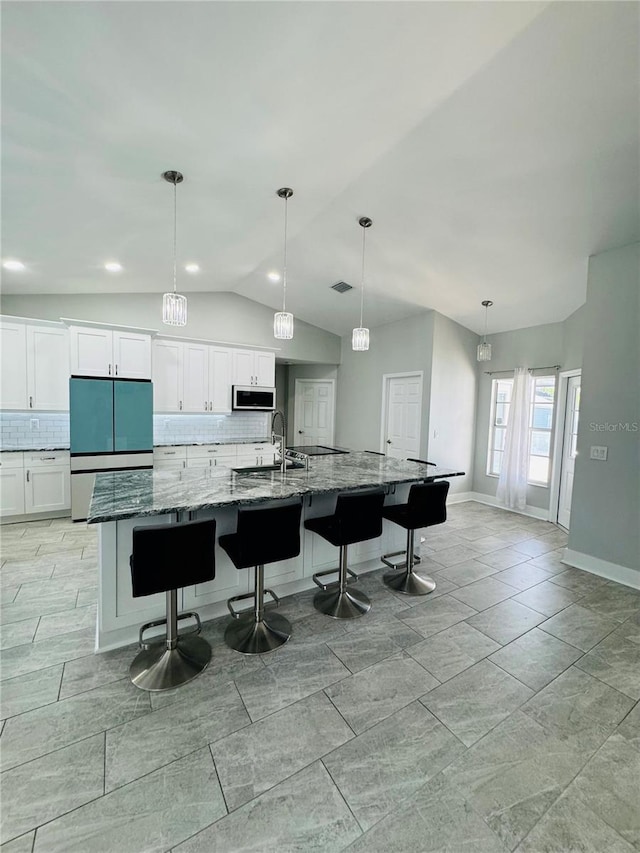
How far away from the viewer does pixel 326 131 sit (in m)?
2.28

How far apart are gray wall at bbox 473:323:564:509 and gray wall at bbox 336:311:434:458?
123 cm

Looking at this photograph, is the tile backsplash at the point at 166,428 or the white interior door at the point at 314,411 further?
the white interior door at the point at 314,411

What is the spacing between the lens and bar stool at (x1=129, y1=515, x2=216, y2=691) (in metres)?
1.77

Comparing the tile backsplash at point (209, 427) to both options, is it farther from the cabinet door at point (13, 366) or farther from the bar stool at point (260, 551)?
the bar stool at point (260, 551)

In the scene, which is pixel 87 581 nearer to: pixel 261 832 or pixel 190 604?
pixel 190 604

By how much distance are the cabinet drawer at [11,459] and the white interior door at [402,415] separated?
4883 millimetres

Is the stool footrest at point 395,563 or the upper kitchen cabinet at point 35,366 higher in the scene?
the upper kitchen cabinet at point 35,366

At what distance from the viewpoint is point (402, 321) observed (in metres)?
5.64

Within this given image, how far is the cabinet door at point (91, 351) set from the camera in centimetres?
428

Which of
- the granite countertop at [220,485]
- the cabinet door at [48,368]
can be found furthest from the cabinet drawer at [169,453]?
the granite countertop at [220,485]

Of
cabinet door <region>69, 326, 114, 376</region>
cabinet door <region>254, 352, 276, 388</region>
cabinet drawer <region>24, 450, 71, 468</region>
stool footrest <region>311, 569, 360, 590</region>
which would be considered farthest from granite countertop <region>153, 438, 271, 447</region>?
stool footrest <region>311, 569, 360, 590</region>

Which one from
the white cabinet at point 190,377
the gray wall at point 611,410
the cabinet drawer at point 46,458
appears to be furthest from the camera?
the white cabinet at point 190,377

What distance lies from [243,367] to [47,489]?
3.04 meters

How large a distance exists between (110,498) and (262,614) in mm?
1191
